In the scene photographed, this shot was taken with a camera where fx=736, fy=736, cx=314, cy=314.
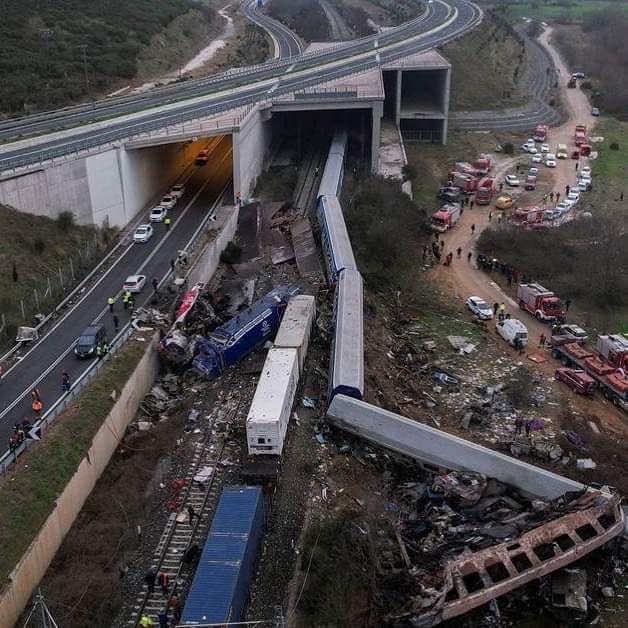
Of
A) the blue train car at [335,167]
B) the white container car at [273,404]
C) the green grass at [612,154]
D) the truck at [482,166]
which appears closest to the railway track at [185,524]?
the white container car at [273,404]

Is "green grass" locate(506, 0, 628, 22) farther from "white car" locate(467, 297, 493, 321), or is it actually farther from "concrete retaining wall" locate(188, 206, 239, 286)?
"white car" locate(467, 297, 493, 321)

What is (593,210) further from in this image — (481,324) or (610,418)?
(610,418)

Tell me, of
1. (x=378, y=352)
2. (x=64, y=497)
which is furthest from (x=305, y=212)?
(x=64, y=497)

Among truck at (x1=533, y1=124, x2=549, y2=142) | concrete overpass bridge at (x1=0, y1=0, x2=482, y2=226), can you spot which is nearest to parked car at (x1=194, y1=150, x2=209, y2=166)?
concrete overpass bridge at (x1=0, y1=0, x2=482, y2=226)

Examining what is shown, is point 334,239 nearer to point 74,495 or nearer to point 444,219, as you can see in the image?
point 444,219

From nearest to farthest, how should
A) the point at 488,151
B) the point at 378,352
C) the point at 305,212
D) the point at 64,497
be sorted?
1. the point at 64,497
2. the point at 378,352
3. the point at 305,212
4. the point at 488,151
